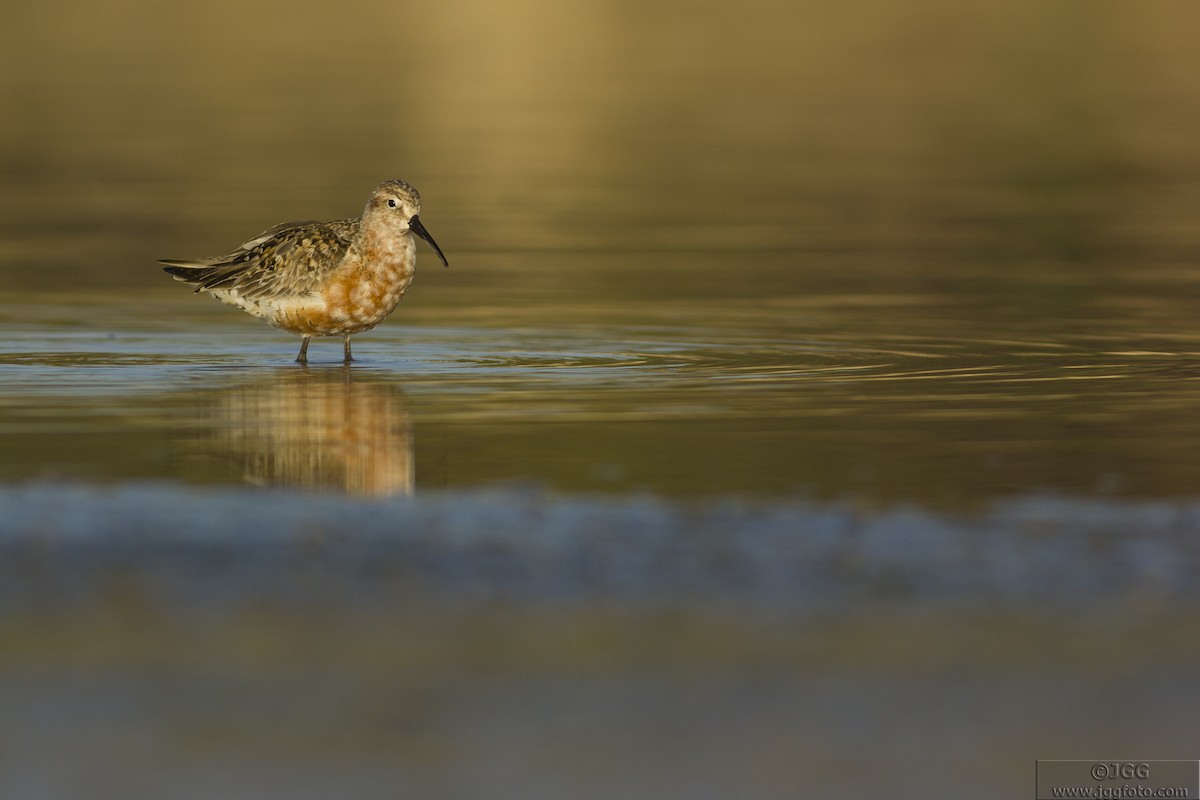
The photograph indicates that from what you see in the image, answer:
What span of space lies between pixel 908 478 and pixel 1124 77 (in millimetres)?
40251

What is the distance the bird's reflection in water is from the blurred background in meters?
0.05


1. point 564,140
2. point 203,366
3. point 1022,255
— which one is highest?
point 564,140

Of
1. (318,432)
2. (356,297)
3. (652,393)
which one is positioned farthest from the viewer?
(356,297)

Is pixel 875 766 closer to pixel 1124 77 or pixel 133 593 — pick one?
pixel 133 593

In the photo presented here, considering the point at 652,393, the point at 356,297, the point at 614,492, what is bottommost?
the point at 614,492

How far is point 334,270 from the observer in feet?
51.9

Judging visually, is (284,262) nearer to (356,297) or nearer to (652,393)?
(356,297)

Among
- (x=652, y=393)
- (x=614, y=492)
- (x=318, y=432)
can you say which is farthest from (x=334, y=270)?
(x=614, y=492)

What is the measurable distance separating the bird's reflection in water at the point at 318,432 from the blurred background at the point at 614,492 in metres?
0.05

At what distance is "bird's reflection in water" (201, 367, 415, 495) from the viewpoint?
10.5 metres

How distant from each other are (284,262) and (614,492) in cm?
670

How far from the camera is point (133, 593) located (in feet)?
26.6

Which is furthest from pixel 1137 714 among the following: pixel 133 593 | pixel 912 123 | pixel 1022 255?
pixel 912 123

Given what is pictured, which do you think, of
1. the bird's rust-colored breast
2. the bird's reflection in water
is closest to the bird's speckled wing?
the bird's rust-colored breast
